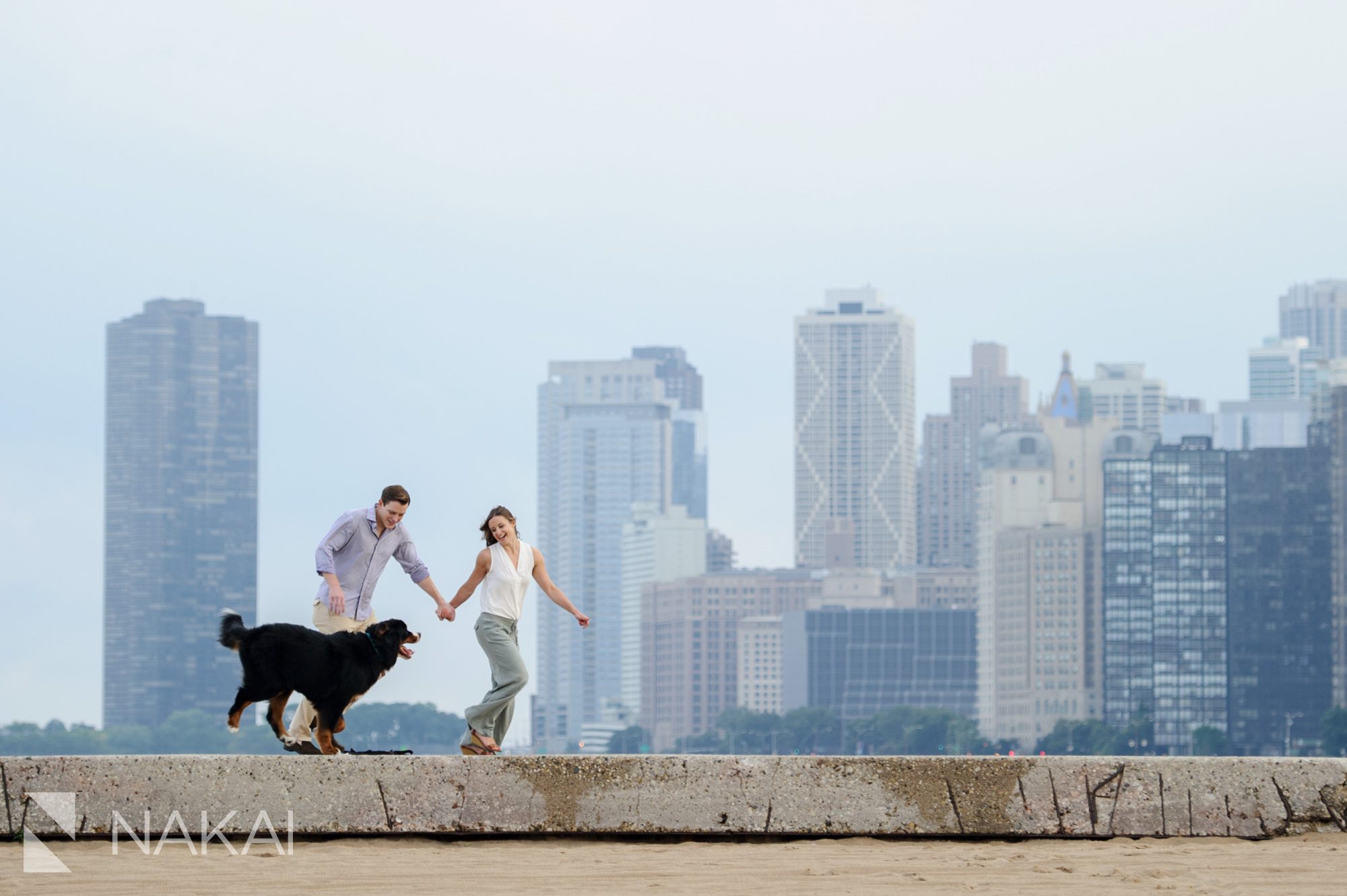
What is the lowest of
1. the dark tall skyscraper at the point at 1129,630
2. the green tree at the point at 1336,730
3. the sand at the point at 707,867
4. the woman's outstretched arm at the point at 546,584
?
the green tree at the point at 1336,730

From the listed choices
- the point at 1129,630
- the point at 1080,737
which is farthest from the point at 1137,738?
the point at 1129,630

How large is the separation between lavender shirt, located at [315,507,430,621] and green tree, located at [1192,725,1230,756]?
557 feet

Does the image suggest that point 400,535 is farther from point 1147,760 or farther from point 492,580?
point 1147,760

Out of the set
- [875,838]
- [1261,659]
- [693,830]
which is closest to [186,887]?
[693,830]

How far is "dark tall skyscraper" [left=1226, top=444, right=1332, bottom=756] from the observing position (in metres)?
182

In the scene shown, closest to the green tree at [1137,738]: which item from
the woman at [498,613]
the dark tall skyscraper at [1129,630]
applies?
the dark tall skyscraper at [1129,630]

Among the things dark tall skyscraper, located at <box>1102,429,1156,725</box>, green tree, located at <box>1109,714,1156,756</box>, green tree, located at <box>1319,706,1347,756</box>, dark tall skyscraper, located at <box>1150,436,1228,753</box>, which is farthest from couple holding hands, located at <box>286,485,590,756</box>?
dark tall skyscraper, located at <box>1102,429,1156,725</box>

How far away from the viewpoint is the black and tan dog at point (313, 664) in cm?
1198

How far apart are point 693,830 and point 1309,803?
331 cm

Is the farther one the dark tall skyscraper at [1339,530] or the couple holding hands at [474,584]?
the dark tall skyscraper at [1339,530]

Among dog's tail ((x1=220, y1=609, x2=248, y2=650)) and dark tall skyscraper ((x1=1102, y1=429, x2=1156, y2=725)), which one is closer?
dog's tail ((x1=220, y1=609, x2=248, y2=650))

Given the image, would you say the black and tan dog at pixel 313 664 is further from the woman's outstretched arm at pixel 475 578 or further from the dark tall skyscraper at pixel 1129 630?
the dark tall skyscraper at pixel 1129 630

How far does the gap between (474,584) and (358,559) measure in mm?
750

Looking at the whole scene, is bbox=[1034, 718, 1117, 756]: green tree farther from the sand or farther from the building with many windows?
the sand
